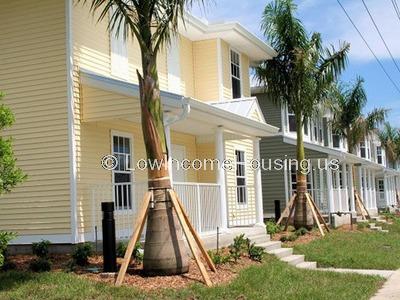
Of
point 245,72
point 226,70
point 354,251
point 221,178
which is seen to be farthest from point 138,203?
point 245,72

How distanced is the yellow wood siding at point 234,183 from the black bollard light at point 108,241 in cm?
820

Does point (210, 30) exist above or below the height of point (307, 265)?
above

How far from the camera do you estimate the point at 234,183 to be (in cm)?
1941

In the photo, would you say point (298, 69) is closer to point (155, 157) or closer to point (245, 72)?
point (245, 72)

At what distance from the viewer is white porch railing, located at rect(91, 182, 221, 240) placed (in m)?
12.9

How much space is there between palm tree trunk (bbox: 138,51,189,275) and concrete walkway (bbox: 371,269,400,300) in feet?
10.9

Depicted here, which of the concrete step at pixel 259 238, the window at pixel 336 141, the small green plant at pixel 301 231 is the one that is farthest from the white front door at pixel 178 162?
the window at pixel 336 141

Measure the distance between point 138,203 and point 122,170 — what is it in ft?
5.56

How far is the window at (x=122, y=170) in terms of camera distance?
45.4ft

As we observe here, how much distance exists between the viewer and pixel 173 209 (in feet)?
33.0

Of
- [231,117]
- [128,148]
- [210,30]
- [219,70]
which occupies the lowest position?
[128,148]

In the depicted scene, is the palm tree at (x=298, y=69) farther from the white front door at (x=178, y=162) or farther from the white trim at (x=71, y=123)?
the white trim at (x=71, y=123)

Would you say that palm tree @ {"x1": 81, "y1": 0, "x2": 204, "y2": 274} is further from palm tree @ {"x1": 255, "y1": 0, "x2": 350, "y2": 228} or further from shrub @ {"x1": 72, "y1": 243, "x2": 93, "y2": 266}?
palm tree @ {"x1": 255, "y1": 0, "x2": 350, "y2": 228}

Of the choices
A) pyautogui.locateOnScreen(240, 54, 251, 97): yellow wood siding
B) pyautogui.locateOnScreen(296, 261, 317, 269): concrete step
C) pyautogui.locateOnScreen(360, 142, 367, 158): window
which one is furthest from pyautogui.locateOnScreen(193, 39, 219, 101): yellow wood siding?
pyautogui.locateOnScreen(360, 142, 367, 158): window
